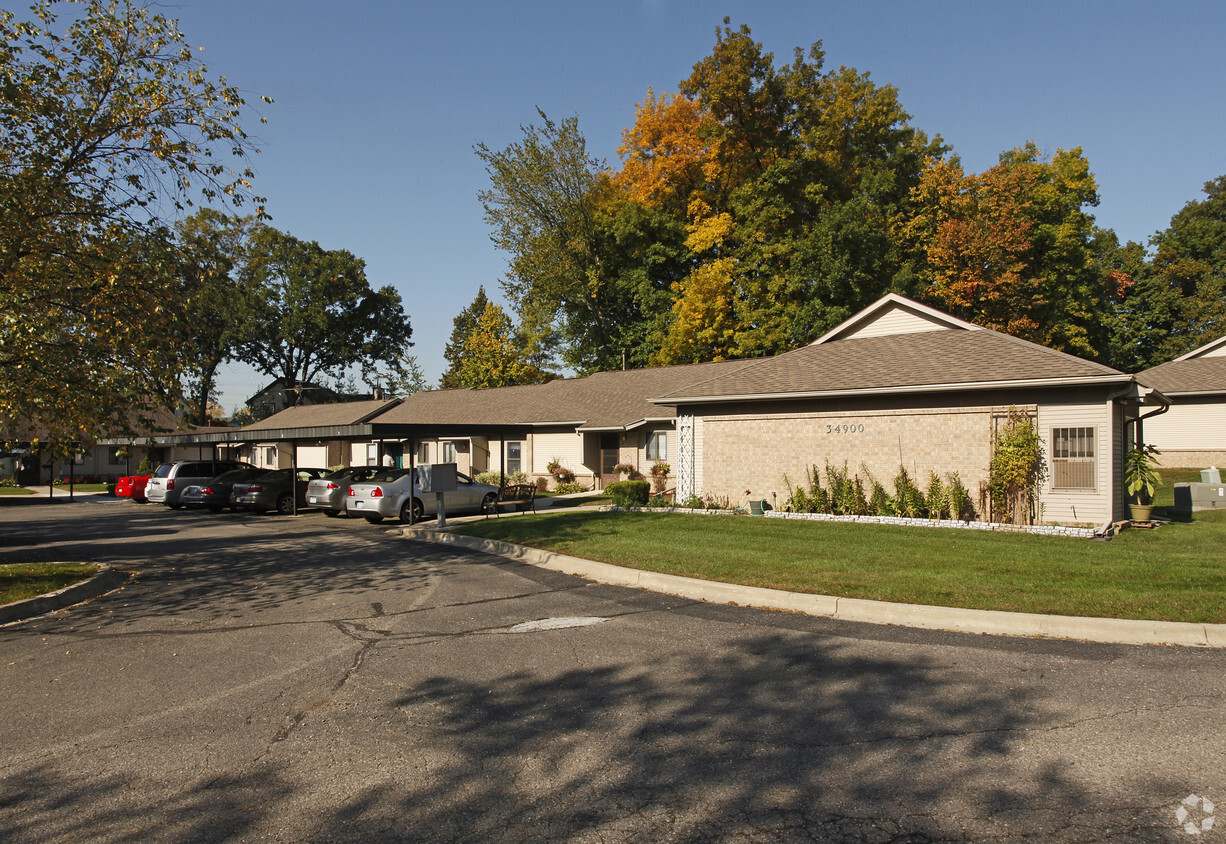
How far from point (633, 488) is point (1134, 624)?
1464cm

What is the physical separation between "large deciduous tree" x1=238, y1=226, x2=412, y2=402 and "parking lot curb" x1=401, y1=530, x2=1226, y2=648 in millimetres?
58444

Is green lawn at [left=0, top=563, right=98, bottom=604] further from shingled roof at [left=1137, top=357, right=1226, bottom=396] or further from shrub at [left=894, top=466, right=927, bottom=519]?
shingled roof at [left=1137, top=357, right=1226, bottom=396]

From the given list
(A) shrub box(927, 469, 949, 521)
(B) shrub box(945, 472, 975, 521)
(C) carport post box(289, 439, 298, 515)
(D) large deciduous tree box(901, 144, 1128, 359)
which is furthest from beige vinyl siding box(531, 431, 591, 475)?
(D) large deciduous tree box(901, 144, 1128, 359)

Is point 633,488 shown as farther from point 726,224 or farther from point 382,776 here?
point 726,224

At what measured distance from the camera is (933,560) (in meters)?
11.3

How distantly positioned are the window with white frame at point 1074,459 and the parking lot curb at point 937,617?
9.38 metres

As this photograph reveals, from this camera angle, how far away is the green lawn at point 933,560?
8.48m

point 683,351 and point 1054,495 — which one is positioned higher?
point 683,351

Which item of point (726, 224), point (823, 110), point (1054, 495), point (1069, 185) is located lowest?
point (1054, 495)

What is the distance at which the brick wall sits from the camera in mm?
16875

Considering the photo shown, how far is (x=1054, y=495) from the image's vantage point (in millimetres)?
15977

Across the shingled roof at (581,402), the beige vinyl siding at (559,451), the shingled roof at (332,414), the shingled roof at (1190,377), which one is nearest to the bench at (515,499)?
the shingled roof at (581,402)

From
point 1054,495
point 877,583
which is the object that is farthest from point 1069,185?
point 877,583

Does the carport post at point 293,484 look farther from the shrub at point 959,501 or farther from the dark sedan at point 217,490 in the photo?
the shrub at point 959,501
